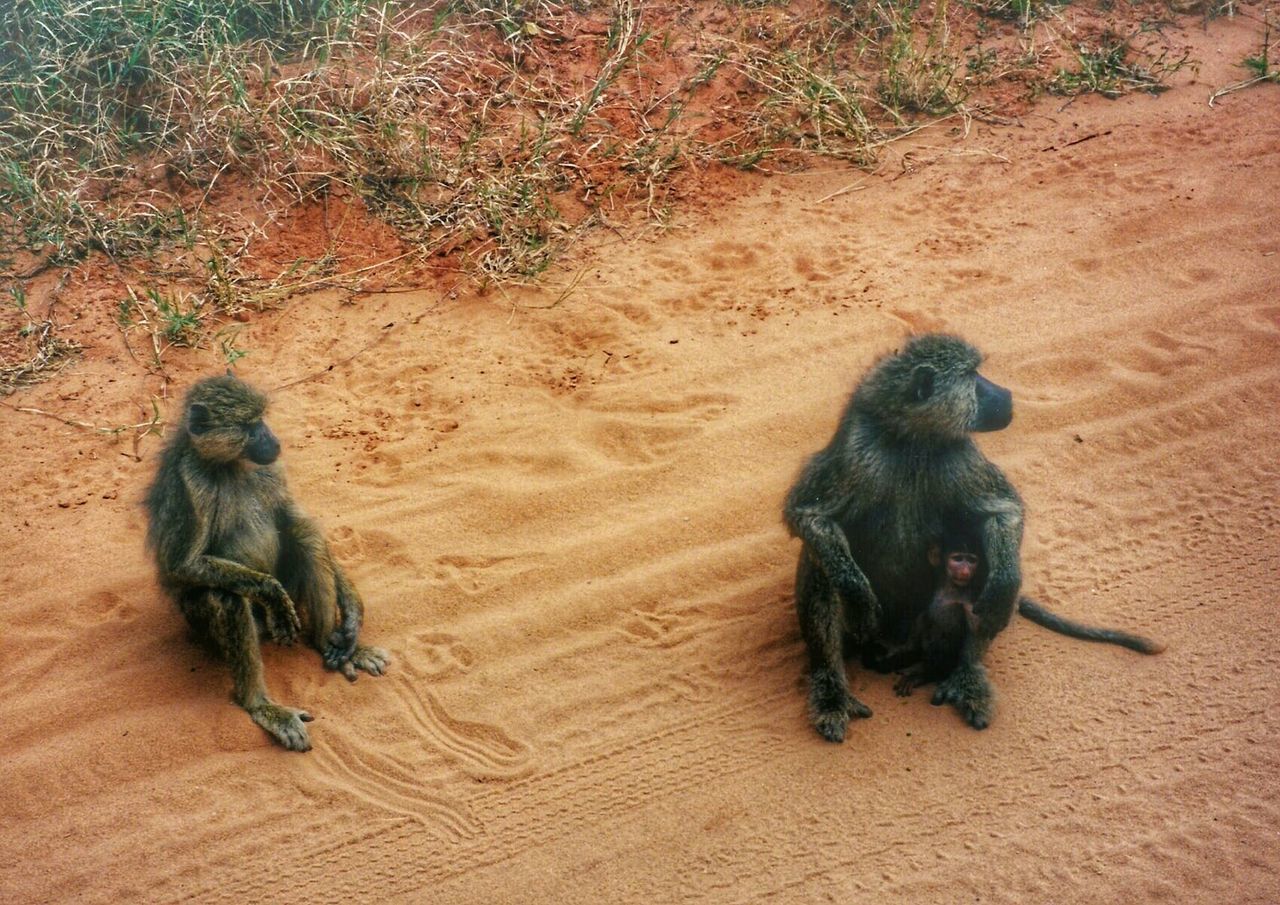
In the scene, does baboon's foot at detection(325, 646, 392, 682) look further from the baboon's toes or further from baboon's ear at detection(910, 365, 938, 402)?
baboon's ear at detection(910, 365, 938, 402)

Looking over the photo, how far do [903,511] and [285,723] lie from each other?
2687 millimetres

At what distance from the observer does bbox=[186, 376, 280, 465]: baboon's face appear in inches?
189

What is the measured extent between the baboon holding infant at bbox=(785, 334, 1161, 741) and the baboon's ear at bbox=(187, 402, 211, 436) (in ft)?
8.03

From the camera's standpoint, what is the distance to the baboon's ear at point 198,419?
4.79m

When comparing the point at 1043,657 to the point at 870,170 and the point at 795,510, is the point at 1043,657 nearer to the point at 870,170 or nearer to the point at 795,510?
the point at 795,510

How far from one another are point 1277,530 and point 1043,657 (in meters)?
1.59

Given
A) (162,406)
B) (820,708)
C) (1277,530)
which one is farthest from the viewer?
(162,406)

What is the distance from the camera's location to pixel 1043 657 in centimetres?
512

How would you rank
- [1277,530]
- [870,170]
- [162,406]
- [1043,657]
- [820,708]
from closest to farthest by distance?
[820,708], [1043,657], [1277,530], [162,406], [870,170]

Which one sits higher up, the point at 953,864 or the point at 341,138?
the point at 341,138

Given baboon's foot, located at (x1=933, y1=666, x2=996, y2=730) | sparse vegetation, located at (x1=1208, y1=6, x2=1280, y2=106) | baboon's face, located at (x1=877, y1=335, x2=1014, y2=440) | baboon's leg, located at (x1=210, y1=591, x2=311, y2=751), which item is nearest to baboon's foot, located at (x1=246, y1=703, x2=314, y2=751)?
baboon's leg, located at (x1=210, y1=591, x2=311, y2=751)

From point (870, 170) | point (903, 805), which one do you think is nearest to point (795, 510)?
point (903, 805)

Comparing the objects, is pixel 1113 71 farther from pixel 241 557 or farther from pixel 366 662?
pixel 241 557

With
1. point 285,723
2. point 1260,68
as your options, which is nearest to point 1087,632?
point 285,723
